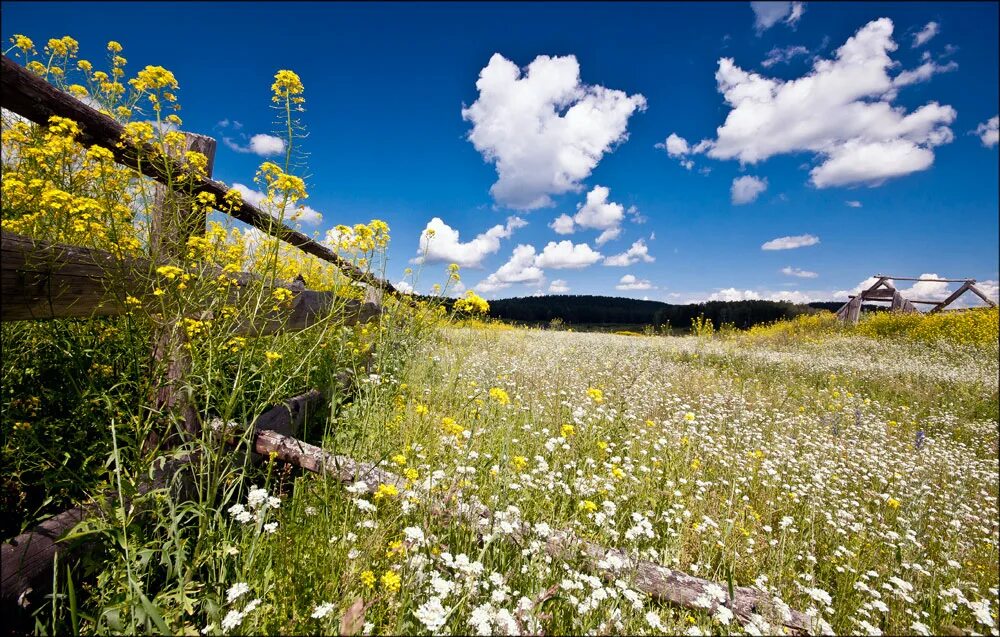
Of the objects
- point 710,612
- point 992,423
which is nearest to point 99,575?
point 710,612

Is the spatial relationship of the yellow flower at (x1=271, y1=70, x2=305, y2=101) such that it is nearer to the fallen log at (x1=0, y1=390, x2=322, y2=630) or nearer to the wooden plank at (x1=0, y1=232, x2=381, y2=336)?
the wooden plank at (x1=0, y1=232, x2=381, y2=336)

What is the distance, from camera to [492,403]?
3906 millimetres

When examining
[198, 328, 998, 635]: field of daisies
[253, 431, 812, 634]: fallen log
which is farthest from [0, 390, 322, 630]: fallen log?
[253, 431, 812, 634]: fallen log

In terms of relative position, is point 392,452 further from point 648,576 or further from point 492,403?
point 648,576

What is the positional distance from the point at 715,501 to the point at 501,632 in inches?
112

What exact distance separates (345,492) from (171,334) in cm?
133

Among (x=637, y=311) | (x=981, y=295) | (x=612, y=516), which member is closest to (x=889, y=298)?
(x=981, y=295)

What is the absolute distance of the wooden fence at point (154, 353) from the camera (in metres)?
1.61

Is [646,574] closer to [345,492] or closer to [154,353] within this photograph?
[345,492]

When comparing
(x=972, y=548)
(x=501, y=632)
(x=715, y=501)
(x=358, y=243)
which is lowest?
(x=972, y=548)

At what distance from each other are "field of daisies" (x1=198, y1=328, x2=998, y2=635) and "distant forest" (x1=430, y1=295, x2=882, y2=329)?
69.4 ft

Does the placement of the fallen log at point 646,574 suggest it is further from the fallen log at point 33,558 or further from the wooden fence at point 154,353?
the fallen log at point 33,558

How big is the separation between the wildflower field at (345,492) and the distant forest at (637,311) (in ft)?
75.3

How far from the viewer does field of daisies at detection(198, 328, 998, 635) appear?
5.80 feet
